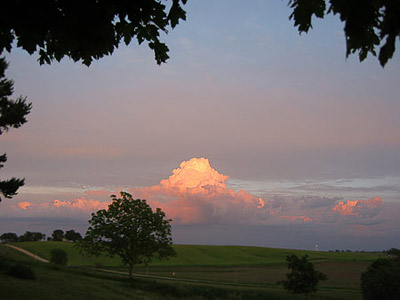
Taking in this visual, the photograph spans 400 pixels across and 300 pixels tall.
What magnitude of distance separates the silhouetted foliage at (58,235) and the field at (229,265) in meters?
36.5

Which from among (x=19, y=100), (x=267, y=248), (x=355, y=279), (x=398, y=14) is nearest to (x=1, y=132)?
(x=19, y=100)

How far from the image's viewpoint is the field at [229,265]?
63562mm

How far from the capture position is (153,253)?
4309cm

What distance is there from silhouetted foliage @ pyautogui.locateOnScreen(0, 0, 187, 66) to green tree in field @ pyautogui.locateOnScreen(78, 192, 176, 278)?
39.1m

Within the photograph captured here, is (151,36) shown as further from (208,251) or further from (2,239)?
(2,239)

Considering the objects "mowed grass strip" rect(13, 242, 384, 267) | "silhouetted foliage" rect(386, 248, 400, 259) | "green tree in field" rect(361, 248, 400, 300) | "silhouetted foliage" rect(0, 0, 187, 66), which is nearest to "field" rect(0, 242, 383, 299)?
"mowed grass strip" rect(13, 242, 384, 267)

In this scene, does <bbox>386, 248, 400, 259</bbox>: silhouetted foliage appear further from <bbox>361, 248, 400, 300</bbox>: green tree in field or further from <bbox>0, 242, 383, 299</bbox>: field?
<bbox>0, 242, 383, 299</bbox>: field

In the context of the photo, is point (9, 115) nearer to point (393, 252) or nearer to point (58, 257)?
point (393, 252)

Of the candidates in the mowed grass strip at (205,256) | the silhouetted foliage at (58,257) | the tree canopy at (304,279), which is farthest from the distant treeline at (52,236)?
the tree canopy at (304,279)

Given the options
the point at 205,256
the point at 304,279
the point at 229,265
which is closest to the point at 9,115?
the point at 304,279

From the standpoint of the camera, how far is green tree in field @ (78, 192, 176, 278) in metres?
41.6

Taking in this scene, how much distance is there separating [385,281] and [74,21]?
26.0 metres

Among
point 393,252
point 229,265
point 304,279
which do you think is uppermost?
Result: point 393,252

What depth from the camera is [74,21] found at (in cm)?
356
